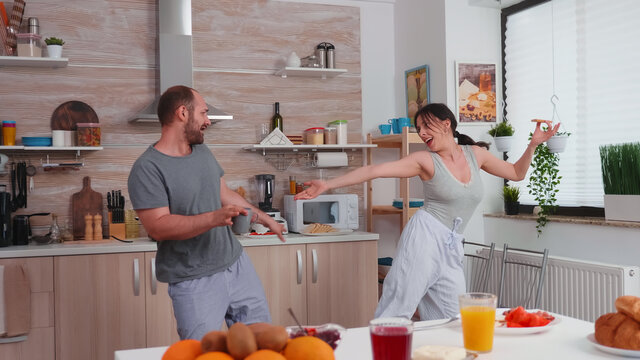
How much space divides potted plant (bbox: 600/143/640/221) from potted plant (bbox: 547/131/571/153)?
319mm

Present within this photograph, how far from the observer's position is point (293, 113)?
439 centimetres

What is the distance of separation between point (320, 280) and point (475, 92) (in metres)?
1.65

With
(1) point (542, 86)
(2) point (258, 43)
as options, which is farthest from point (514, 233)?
(2) point (258, 43)

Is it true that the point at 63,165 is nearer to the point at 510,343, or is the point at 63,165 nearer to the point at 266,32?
the point at 266,32

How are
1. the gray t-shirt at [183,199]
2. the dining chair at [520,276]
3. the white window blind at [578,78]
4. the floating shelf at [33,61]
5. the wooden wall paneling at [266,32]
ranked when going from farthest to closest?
1. the wooden wall paneling at [266,32]
2. the floating shelf at [33,61]
3. the dining chair at [520,276]
4. the white window blind at [578,78]
5. the gray t-shirt at [183,199]

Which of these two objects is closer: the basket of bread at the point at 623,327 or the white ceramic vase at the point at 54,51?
the basket of bread at the point at 623,327

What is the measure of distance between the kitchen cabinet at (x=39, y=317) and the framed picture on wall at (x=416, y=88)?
2.61 metres

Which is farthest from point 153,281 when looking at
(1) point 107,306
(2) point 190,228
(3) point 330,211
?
(2) point 190,228

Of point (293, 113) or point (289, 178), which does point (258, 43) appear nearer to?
point (293, 113)

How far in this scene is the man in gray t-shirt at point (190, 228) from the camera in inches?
77.8

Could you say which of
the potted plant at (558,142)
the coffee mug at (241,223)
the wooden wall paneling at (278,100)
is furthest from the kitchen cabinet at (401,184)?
the coffee mug at (241,223)

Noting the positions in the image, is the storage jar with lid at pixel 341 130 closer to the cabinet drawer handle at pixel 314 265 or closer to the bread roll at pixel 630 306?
the cabinet drawer handle at pixel 314 265

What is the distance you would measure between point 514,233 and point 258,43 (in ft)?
7.18

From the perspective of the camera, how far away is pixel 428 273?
2.35m
